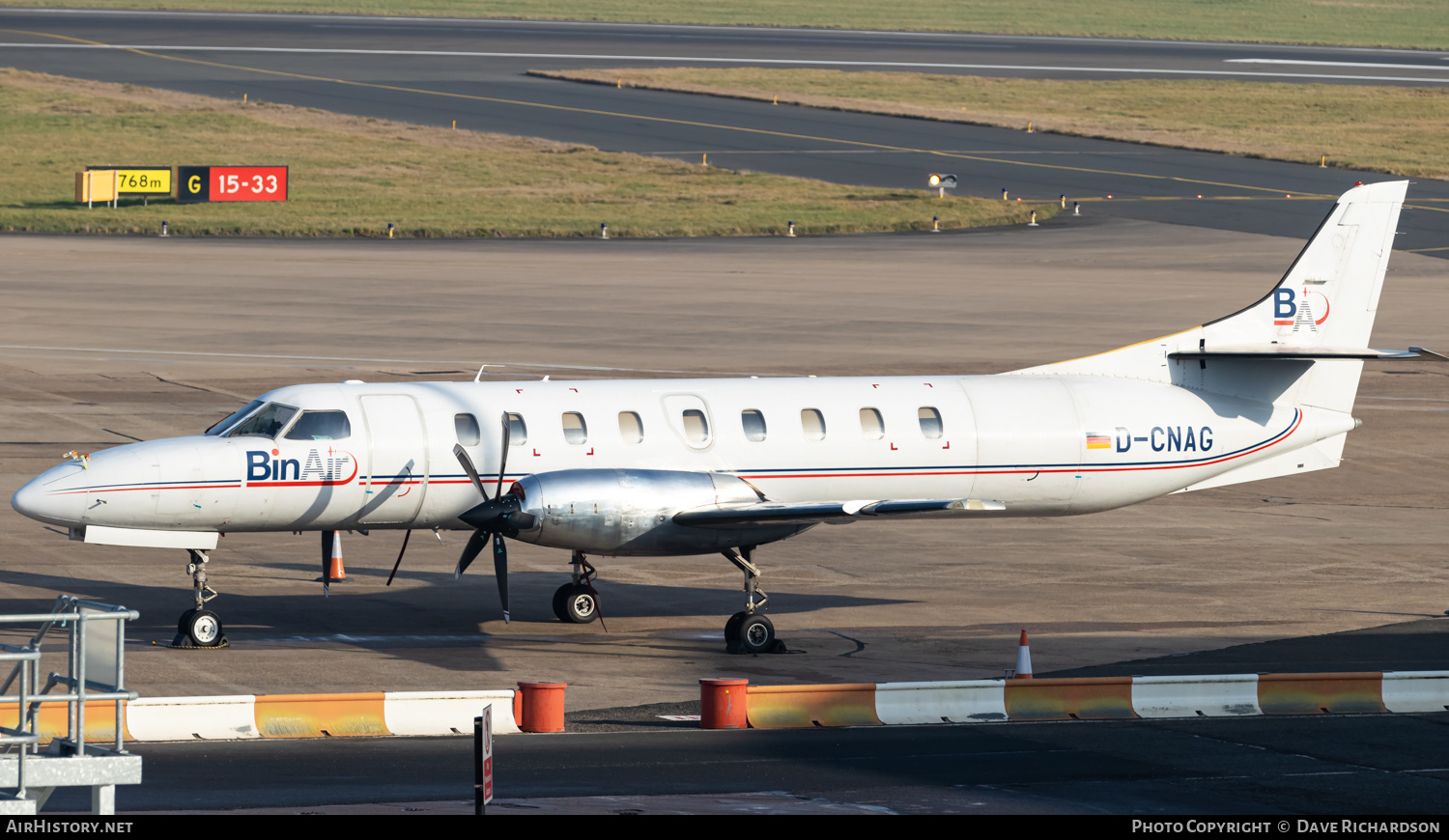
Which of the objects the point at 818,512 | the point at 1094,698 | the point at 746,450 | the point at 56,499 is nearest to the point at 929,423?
the point at 746,450

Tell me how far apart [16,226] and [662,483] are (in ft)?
175

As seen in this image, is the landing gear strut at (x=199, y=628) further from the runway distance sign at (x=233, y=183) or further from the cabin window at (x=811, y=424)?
the runway distance sign at (x=233, y=183)

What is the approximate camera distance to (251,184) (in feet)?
256

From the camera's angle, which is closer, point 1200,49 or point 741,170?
point 741,170

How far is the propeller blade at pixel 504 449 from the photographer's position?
24109 millimetres

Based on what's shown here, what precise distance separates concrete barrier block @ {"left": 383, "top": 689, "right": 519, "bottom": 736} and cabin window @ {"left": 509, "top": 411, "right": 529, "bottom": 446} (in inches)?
216

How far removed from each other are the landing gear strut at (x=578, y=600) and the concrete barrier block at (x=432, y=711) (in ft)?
21.6

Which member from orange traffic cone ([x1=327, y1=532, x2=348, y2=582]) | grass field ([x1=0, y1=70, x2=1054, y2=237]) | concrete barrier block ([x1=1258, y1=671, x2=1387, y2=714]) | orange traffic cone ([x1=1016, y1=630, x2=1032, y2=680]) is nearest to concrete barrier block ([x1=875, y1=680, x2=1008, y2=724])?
orange traffic cone ([x1=1016, y1=630, x2=1032, y2=680])

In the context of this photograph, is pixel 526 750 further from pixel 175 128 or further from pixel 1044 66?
pixel 1044 66

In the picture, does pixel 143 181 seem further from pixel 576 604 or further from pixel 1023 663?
pixel 1023 663

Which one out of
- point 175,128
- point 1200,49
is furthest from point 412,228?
point 1200,49

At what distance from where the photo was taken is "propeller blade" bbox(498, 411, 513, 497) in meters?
24.1
